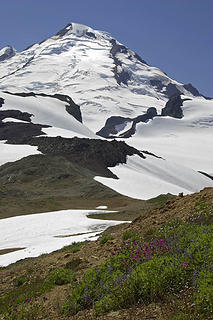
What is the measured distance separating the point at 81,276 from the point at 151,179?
9073 cm

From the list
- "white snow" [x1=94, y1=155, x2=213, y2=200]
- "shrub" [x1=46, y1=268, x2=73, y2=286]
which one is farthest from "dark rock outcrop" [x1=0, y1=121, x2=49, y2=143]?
"shrub" [x1=46, y1=268, x2=73, y2=286]

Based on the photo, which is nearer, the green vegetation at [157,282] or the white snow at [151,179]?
the green vegetation at [157,282]

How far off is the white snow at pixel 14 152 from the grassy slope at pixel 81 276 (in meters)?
91.6

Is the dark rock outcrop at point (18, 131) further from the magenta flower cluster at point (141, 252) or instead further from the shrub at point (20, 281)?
the magenta flower cluster at point (141, 252)

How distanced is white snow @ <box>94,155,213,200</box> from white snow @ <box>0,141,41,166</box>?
963 inches

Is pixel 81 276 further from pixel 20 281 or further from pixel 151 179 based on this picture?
pixel 151 179

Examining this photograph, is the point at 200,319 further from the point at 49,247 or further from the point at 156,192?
the point at 156,192

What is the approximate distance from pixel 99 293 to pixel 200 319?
2.62m

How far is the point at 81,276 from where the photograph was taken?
1028cm

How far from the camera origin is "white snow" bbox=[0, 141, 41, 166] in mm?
104250

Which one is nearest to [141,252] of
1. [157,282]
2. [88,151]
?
[157,282]

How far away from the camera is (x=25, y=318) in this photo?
27.0ft

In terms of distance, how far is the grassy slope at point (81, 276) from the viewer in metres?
6.73

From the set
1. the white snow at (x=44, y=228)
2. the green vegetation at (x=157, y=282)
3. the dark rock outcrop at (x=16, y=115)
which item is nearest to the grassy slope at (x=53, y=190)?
the white snow at (x=44, y=228)
